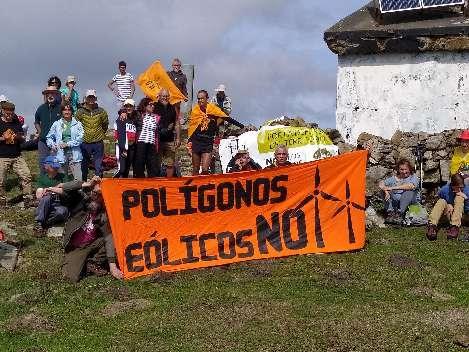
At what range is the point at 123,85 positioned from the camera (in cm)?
1969

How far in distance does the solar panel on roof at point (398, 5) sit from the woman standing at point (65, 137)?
7300 millimetres

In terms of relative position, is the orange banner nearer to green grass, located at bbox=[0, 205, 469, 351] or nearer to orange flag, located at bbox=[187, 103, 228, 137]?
green grass, located at bbox=[0, 205, 469, 351]

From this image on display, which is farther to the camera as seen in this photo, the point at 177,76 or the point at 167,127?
the point at 177,76

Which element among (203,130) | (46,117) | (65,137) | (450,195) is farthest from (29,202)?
(450,195)

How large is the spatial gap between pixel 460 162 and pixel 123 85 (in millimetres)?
9188

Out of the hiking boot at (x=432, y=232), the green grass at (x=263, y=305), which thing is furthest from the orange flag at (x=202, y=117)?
the hiking boot at (x=432, y=232)

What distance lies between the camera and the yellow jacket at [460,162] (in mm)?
14375

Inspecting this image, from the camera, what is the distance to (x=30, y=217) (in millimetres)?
15258

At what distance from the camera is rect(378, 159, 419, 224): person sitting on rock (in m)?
14.2

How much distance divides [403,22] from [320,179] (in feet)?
19.1

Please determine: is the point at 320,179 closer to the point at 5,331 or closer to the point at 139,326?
the point at 139,326

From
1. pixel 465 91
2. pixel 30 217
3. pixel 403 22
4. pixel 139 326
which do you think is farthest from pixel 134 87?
pixel 139 326

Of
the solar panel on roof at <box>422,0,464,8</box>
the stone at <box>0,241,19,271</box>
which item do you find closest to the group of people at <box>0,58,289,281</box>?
the stone at <box>0,241,19,271</box>

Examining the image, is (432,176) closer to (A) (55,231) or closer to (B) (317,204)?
(B) (317,204)
